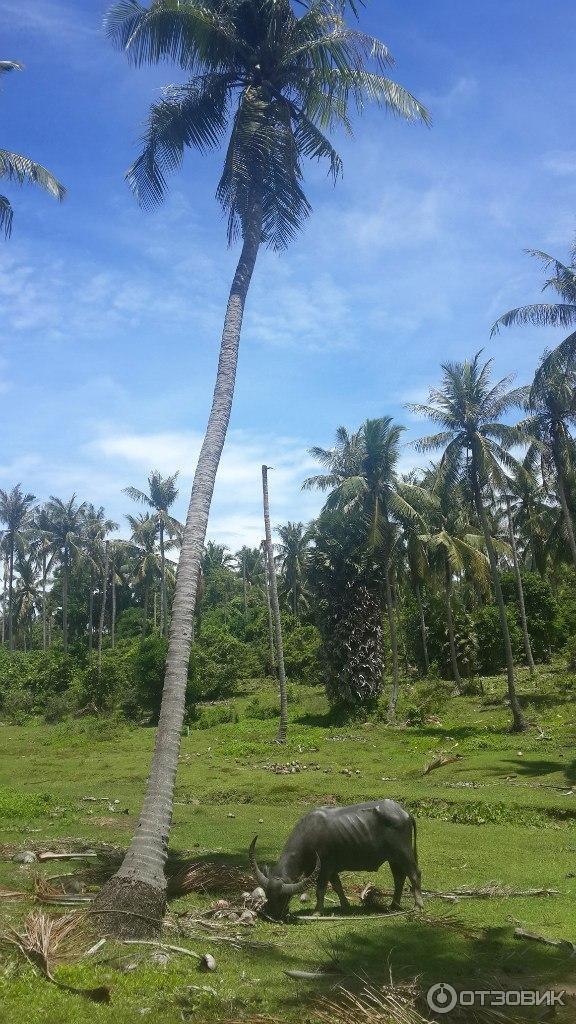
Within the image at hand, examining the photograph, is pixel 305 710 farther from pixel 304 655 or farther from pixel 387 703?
pixel 304 655

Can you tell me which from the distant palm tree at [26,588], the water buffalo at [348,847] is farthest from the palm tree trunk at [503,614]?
the distant palm tree at [26,588]

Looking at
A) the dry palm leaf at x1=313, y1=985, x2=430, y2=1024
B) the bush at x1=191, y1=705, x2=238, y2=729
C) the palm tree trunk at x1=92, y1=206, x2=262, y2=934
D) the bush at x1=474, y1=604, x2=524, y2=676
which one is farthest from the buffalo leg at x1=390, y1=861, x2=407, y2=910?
the bush at x1=474, y1=604, x2=524, y2=676

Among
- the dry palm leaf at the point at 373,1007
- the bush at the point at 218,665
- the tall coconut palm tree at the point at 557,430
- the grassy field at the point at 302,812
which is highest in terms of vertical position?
the tall coconut palm tree at the point at 557,430

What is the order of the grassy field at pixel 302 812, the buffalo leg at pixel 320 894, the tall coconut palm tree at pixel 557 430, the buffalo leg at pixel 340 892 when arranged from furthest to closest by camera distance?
the tall coconut palm tree at pixel 557 430 < the buffalo leg at pixel 340 892 < the buffalo leg at pixel 320 894 < the grassy field at pixel 302 812

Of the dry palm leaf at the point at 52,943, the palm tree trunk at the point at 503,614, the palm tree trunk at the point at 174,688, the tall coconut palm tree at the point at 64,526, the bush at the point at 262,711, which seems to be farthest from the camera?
the tall coconut palm tree at the point at 64,526

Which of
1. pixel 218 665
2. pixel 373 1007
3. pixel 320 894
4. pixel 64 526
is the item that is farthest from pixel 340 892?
pixel 64 526

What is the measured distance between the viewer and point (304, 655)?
44594 millimetres

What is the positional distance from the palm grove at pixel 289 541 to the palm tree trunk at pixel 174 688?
22mm

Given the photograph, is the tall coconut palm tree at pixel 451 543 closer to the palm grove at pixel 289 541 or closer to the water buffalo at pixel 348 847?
the palm grove at pixel 289 541

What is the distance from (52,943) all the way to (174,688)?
317cm

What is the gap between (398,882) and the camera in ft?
27.8

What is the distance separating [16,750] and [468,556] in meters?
22.0

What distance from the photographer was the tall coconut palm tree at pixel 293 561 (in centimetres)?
5838

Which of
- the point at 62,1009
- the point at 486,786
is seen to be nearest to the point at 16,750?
the point at 486,786
